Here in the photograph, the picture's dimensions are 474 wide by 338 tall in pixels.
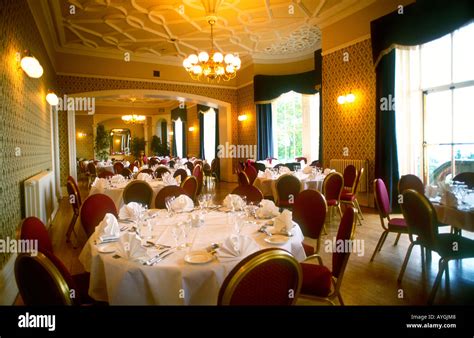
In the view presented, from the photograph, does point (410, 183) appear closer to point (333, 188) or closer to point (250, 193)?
point (333, 188)

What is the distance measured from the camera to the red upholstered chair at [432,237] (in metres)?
2.58

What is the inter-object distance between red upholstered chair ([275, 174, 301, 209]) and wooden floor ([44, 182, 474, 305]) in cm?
83

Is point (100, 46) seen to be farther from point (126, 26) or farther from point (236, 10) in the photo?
point (236, 10)

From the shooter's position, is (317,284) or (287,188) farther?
(287,188)

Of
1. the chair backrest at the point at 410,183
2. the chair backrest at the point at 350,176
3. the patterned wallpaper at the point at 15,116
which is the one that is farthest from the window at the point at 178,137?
the chair backrest at the point at 410,183

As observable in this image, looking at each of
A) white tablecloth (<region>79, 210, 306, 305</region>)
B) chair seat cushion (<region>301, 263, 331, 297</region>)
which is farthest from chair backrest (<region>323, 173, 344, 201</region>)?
white tablecloth (<region>79, 210, 306, 305</region>)

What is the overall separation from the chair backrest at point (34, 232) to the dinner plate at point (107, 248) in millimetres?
346

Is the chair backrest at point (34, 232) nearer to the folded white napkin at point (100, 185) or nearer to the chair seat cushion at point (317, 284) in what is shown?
the chair seat cushion at point (317, 284)

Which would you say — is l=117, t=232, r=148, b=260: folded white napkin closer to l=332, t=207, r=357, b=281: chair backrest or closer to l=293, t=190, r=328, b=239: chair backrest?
l=332, t=207, r=357, b=281: chair backrest

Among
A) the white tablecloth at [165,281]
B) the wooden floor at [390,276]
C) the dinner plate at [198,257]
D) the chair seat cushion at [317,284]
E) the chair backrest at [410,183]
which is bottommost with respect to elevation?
the wooden floor at [390,276]

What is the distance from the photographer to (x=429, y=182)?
6125mm

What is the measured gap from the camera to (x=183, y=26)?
7.53 metres

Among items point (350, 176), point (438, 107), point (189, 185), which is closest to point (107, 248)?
point (189, 185)

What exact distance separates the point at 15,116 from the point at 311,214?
357 centimetres
